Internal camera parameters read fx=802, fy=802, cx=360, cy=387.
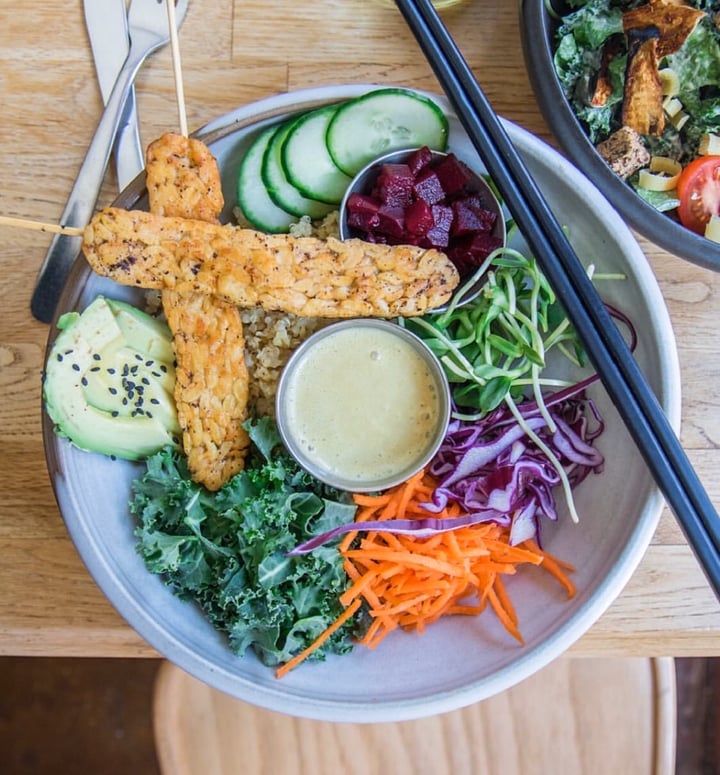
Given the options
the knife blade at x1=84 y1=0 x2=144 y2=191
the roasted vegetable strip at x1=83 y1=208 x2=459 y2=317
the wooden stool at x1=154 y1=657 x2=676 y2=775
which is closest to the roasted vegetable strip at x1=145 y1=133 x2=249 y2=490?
the roasted vegetable strip at x1=83 y1=208 x2=459 y2=317

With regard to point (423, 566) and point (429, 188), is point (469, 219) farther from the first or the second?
point (423, 566)

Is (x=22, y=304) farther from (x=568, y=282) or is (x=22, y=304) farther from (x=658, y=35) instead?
(x=658, y=35)

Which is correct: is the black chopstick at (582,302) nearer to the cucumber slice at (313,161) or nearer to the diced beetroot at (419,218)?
the diced beetroot at (419,218)

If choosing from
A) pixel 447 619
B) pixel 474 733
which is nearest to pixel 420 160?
pixel 447 619

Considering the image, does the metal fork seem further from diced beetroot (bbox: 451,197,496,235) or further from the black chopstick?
diced beetroot (bbox: 451,197,496,235)

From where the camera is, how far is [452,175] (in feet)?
6.68

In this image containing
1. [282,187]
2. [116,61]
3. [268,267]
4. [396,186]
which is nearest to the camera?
[268,267]

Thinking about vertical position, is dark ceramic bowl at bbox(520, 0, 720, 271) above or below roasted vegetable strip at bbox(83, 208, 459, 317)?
above

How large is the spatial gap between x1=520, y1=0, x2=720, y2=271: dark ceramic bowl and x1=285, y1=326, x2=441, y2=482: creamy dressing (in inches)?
Answer: 24.8

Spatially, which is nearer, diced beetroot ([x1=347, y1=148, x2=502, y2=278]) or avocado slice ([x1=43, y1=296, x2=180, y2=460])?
avocado slice ([x1=43, y1=296, x2=180, y2=460])

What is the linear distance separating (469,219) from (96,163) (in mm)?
1015

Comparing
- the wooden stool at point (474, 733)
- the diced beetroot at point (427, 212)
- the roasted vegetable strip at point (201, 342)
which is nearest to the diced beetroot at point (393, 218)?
the diced beetroot at point (427, 212)

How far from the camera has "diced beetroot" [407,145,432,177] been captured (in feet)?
6.67

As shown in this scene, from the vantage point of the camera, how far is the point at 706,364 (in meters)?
2.22
